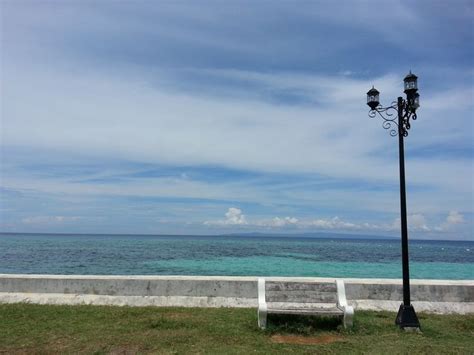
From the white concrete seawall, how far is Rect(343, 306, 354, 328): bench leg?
1.80m

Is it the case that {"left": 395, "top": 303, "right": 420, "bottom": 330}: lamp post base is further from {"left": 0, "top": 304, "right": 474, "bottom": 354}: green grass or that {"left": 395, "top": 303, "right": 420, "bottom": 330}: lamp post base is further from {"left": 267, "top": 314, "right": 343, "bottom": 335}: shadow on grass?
{"left": 267, "top": 314, "right": 343, "bottom": 335}: shadow on grass

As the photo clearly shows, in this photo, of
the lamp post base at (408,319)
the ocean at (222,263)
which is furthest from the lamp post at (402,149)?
the ocean at (222,263)

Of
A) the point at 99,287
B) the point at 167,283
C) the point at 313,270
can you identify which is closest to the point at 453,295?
the point at 167,283

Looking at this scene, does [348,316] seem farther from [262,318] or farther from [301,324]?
[262,318]

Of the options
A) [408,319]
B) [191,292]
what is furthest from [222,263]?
[408,319]

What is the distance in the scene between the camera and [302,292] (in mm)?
6973

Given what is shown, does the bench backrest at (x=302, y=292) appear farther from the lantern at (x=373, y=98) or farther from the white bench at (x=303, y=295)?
the lantern at (x=373, y=98)

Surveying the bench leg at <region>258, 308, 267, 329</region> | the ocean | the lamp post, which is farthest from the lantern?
the ocean

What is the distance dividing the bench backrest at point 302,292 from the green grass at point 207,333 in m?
0.34

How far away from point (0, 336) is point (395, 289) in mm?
7527

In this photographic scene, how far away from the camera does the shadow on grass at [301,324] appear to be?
6.59 m

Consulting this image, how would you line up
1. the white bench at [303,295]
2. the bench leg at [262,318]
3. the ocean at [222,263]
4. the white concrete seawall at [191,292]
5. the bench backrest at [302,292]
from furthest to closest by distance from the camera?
the ocean at [222,263] → the white concrete seawall at [191,292] → the bench backrest at [302,292] → the white bench at [303,295] → the bench leg at [262,318]

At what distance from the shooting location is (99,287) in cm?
885

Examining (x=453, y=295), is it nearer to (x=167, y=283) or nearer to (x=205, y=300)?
(x=205, y=300)
